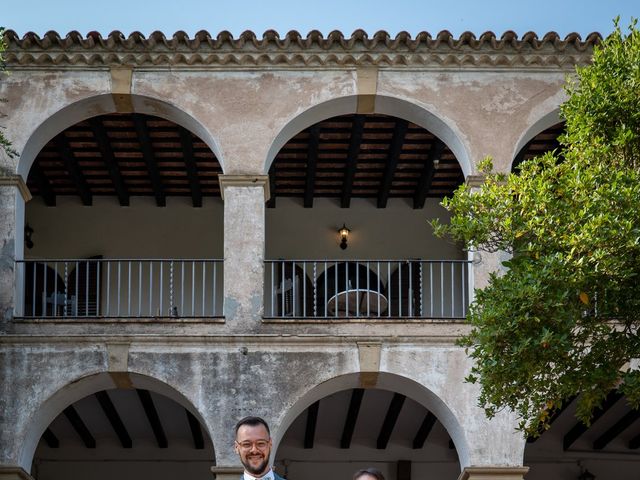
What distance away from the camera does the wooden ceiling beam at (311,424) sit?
73.6 ft

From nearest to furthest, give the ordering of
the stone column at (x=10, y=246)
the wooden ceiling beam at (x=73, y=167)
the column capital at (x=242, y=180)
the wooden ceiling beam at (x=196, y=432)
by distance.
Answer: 1. the stone column at (x=10, y=246)
2. the column capital at (x=242, y=180)
3. the wooden ceiling beam at (x=73, y=167)
4. the wooden ceiling beam at (x=196, y=432)

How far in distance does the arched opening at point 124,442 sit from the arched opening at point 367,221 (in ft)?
7.55

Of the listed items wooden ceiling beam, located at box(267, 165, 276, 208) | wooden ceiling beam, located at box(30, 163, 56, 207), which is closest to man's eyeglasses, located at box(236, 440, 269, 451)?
wooden ceiling beam, located at box(267, 165, 276, 208)

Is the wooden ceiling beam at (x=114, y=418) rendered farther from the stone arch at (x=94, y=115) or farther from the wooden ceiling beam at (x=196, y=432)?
the stone arch at (x=94, y=115)

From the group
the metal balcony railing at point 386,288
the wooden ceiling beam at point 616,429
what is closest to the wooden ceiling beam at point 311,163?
the metal balcony railing at point 386,288

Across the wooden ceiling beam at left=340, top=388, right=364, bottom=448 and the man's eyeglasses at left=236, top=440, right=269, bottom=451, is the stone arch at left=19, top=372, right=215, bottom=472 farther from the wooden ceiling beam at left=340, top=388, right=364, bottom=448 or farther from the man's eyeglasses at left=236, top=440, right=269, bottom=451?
the man's eyeglasses at left=236, top=440, right=269, bottom=451

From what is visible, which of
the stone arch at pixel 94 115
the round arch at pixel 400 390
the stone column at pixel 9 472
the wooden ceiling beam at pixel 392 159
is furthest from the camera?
the wooden ceiling beam at pixel 392 159

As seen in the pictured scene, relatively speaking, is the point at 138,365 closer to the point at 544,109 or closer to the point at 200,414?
the point at 200,414

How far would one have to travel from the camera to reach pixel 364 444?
2409 centimetres

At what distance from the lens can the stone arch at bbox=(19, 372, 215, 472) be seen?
61.0 feet

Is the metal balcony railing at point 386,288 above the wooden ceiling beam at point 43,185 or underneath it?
underneath

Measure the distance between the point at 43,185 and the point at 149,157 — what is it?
2.19m

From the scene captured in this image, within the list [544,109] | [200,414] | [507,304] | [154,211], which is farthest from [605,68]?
[154,211]

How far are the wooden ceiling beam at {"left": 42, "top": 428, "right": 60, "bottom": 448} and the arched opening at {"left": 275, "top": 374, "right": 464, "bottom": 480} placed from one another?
10.9 ft
